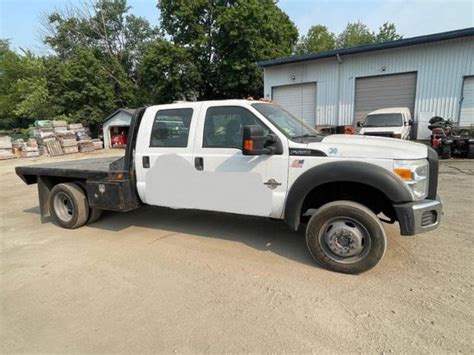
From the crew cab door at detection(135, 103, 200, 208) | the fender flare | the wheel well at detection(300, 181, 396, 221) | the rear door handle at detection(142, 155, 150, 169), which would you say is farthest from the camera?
the rear door handle at detection(142, 155, 150, 169)

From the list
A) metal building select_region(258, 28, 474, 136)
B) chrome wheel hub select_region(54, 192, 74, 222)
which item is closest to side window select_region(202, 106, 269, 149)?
chrome wheel hub select_region(54, 192, 74, 222)

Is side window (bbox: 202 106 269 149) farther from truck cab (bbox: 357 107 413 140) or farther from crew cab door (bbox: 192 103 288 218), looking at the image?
truck cab (bbox: 357 107 413 140)

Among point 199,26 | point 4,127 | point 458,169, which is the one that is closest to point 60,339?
point 458,169

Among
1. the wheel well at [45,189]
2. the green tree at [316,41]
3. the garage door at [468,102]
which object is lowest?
the wheel well at [45,189]

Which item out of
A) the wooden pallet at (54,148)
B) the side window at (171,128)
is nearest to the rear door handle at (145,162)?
the side window at (171,128)

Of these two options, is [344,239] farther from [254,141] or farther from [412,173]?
[254,141]

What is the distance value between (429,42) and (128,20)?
130ft

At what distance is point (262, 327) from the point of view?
2.62 m

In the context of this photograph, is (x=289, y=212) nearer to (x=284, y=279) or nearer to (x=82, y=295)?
(x=284, y=279)

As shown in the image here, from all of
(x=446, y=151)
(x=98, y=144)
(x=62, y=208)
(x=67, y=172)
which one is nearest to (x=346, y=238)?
(x=67, y=172)

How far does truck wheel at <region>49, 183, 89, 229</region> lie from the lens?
206 inches

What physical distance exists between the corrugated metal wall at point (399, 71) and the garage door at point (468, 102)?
0.77 ft

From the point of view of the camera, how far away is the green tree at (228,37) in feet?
84.6

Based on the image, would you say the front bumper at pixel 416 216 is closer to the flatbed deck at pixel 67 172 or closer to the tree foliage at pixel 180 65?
the flatbed deck at pixel 67 172
